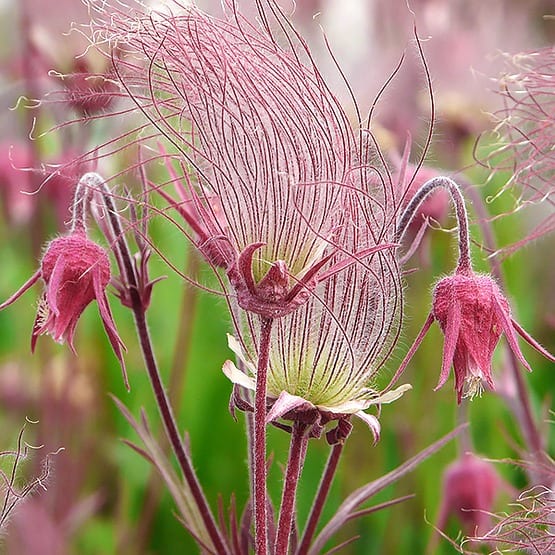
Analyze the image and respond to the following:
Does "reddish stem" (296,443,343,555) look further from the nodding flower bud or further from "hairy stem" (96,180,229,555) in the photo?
the nodding flower bud

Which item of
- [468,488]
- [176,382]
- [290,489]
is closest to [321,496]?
[290,489]

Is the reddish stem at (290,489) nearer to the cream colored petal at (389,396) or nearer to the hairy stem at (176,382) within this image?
the cream colored petal at (389,396)

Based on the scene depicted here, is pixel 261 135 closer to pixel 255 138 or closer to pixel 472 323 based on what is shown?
pixel 255 138

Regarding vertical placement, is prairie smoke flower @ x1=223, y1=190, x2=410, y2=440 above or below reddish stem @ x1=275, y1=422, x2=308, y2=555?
above

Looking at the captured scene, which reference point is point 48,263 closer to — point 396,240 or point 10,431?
point 396,240

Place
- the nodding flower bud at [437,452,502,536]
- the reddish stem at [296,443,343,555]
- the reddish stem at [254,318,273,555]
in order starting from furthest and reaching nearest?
the nodding flower bud at [437,452,502,536] → the reddish stem at [296,443,343,555] → the reddish stem at [254,318,273,555]

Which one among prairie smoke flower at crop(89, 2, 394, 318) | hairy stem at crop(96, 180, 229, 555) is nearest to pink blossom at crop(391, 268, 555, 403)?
prairie smoke flower at crop(89, 2, 394, 318)

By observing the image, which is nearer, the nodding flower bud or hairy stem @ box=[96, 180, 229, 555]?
hairy stem @ box=[96, 180, 229, 555]
